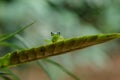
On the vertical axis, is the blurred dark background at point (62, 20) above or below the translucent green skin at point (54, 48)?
above

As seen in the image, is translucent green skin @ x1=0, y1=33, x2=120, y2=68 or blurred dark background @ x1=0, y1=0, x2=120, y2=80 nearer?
translucent green skin @ x1=0, y1=33, x2=120, y2=68

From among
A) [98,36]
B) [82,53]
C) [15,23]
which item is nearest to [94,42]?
[98,36]

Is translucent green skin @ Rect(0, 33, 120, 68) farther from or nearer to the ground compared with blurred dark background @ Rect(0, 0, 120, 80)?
nearer to the ground

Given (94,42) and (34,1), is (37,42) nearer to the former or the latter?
(34,1)

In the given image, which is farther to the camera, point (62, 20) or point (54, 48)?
point (62, 20)

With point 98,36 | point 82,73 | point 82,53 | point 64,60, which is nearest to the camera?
point 98,36

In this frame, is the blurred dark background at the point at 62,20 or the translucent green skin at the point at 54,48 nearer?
the translucent green skin at the point at 54,48

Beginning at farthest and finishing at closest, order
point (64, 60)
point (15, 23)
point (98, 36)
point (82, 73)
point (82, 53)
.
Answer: point (82, 73)
point (82, 53)
point (64, 60)
point (15, 23)
point (98, 36)

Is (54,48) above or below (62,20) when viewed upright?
below
